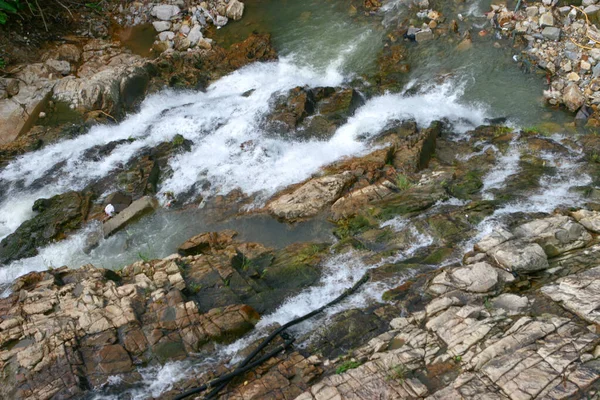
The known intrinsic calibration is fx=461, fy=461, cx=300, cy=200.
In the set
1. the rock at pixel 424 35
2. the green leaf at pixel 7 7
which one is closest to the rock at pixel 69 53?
the green leaf at pixel 7 7

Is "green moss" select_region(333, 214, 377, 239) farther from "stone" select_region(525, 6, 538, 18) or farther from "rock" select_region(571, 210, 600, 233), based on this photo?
"stone" select_region(525, 6, 538, 18)

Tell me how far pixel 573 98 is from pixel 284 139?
7.09 meters

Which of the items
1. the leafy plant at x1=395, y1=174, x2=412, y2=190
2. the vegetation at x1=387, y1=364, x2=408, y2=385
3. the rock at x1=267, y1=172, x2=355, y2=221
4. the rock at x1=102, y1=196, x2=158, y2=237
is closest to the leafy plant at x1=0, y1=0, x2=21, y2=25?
the rock at x1=102, y1=196, x2=158, y2=237

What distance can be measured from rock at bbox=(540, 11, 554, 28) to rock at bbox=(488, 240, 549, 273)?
8.87m

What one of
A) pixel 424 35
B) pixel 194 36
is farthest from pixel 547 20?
pixel 194 36

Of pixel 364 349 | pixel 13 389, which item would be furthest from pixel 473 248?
pixel 13 389

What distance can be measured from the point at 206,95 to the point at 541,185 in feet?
30.8

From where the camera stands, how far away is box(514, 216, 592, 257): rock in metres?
6.97

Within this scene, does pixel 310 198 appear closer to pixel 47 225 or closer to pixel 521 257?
pixel 521 257

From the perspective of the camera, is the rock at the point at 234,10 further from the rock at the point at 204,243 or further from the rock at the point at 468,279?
the rock at the point at 468,279

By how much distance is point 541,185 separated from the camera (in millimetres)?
9016

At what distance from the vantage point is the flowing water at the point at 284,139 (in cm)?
901

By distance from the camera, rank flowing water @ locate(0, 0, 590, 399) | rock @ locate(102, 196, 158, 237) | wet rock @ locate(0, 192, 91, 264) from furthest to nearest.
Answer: rock @ locate(102, 196, 158, 237)
wet rock @ locate(0, 192, 91, 264)
flowing water @ locate(0, 0, 590, 399)

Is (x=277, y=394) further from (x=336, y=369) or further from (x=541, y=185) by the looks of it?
(x=541, y=185)
